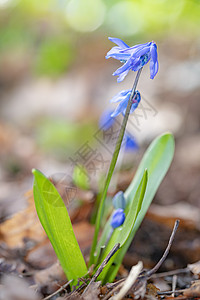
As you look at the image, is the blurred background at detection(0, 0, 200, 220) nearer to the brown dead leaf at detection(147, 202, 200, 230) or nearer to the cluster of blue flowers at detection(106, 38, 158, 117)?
the brown dead leaf at detection(147, 202, 200, 230)

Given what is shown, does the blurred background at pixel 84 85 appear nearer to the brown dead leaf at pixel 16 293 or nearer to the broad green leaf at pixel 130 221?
the broad green leaf at pixel 130 221

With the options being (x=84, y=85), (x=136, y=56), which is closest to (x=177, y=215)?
(x=136, y=56)

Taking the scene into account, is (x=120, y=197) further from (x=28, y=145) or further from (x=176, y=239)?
(x=28, y=145)

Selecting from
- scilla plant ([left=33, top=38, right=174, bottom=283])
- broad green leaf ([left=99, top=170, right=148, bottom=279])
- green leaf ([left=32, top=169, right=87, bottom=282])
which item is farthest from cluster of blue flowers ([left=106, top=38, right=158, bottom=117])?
green leaf ([left=32, top=169, right=87, bottom=282])

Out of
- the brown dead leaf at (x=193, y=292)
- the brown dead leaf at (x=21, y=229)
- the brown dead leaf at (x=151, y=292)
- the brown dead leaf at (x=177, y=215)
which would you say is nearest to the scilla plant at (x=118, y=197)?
the brown dead leaf at (x=151, y=292)

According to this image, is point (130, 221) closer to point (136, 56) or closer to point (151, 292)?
point (151, 292)

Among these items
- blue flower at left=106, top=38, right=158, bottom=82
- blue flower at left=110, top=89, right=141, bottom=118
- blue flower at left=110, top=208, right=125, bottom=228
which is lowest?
blue flower at left=110, top=208, right=125, bottom=228

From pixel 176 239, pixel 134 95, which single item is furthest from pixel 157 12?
pixel 134 95
